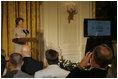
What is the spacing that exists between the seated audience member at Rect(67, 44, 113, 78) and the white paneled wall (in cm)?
510

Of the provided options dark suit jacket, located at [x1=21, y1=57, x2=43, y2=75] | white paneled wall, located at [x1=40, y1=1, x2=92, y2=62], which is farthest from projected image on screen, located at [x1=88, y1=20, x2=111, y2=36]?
dark suit jacket, located at [x1=21, y1=57, x2=43, y2=75]

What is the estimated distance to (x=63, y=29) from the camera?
7.13 m

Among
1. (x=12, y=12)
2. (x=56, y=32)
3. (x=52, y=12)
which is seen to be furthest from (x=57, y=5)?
(x=12, y=12)

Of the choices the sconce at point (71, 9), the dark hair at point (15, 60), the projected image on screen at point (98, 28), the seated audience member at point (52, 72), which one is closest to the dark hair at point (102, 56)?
the seated audience member at point (52, 72)

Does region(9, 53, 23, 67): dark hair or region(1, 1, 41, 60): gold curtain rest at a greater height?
region(1, 1, 41, 60): gold curtain

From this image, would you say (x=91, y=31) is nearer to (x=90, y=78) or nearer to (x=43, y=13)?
(x=43, y=13)

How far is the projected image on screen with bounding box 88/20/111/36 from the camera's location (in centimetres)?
631

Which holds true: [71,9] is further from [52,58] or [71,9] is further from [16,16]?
[52,58]

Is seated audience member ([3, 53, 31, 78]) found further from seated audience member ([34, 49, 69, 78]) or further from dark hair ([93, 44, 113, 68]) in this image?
dark hair ([93, 44, 113, 68])

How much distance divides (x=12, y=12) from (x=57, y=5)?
135 centimetres

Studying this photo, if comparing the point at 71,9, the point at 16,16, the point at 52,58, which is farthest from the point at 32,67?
the point at 71,9

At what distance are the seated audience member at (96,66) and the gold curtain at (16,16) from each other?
5.11 m

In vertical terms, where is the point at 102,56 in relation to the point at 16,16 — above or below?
below

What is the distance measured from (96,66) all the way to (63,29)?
17.2 ft
